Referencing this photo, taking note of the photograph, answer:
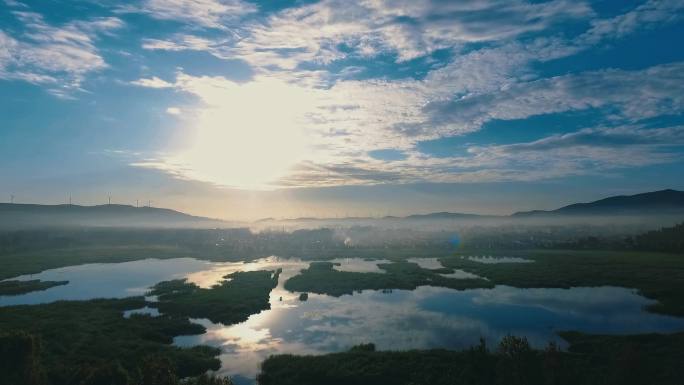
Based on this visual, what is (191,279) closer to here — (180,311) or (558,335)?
(180,311)

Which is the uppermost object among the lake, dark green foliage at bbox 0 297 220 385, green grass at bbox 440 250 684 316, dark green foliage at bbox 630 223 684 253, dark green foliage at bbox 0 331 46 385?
dark green foliage at bbox 630 223 684 253

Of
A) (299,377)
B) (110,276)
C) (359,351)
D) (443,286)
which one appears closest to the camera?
(299,377)

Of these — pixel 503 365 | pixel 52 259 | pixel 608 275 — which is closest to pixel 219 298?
pixel 503 365

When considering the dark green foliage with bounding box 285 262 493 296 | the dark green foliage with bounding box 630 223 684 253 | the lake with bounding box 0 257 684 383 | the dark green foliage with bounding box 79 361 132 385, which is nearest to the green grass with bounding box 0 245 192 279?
the lake with bounding box 0 257 684 383

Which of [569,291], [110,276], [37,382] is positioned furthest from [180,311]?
[569,291]

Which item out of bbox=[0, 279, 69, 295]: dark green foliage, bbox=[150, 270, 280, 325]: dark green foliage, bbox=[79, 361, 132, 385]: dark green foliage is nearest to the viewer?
bbox=[79, 361, 132, 385]: dark green foliage

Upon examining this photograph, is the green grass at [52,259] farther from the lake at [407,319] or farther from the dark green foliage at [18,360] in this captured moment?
the dark green foliage at [18,360]

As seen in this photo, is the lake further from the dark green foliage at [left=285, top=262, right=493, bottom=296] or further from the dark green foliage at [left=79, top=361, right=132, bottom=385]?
the dark green foliage at [left=79, top=361, right=132, bottom=385]
